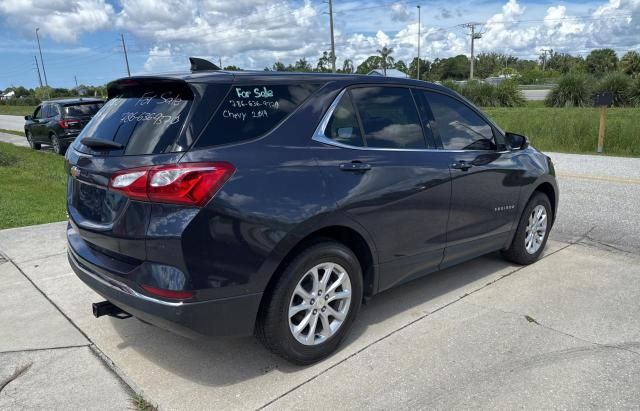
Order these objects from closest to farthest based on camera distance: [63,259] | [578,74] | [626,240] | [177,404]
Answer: [177,404]
[63,259]
[626,240]
[578,74]

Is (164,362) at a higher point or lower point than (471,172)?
lower

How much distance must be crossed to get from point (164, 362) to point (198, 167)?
1436 millimetres

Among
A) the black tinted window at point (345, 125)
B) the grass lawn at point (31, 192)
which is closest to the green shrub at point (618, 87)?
the grass lawn at point (31, 192)

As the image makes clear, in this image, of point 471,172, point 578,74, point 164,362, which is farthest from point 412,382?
point 578,74

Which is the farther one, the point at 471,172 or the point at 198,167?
the point at 471,172

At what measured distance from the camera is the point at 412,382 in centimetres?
316

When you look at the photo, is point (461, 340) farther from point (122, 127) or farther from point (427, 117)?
point (122, 127)

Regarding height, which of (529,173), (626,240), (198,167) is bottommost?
(626,240)

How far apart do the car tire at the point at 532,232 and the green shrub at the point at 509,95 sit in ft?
112

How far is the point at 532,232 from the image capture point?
17.0 ft

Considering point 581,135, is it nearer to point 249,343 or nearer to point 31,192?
point 31,192

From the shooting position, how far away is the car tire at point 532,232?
502 cm

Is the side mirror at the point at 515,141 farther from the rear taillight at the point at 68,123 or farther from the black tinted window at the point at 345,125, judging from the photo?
the rear taillight at the point at 68,123

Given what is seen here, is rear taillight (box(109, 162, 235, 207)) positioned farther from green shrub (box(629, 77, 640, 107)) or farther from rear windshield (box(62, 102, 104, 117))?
green shrub (box(629, 77, 640, 107))
